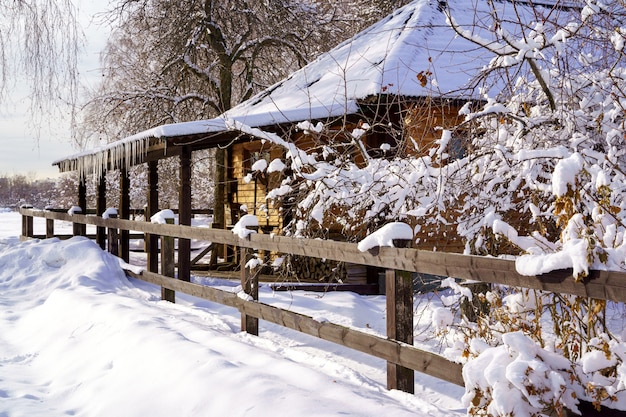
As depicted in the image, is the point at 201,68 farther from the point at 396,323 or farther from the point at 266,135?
the point at 396,323

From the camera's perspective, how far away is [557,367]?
10.2ft

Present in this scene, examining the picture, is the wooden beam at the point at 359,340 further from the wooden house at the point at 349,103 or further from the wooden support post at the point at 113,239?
the wooden support post at the point at 113,239

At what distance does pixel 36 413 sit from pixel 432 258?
297 cm

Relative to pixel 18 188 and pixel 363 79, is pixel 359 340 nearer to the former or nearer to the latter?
pixel 363 79

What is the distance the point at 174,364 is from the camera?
4.63m

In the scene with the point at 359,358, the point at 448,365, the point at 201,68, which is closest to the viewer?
the point at 448,365

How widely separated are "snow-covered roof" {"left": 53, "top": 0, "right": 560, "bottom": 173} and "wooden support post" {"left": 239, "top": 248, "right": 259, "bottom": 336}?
332 cm

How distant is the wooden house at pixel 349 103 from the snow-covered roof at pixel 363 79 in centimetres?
2

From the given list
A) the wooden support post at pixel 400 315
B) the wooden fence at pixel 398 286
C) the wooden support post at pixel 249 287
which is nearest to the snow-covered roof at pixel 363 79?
the wooden support post at pixel 249 287

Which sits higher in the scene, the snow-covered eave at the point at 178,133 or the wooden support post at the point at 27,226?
the snow-covered eave at the point at 178,133

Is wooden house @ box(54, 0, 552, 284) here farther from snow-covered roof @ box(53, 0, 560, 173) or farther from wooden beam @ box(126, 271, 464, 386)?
wooden beam @ box(126, 271, 464, 386)

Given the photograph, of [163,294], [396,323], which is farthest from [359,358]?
[163,294]

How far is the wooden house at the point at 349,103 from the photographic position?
10281 millimetres

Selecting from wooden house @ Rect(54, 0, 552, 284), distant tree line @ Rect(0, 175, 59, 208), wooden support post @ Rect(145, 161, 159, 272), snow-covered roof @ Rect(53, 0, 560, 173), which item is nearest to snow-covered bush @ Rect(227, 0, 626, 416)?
wooden house @ Rect(54, 0, 552, 284)
